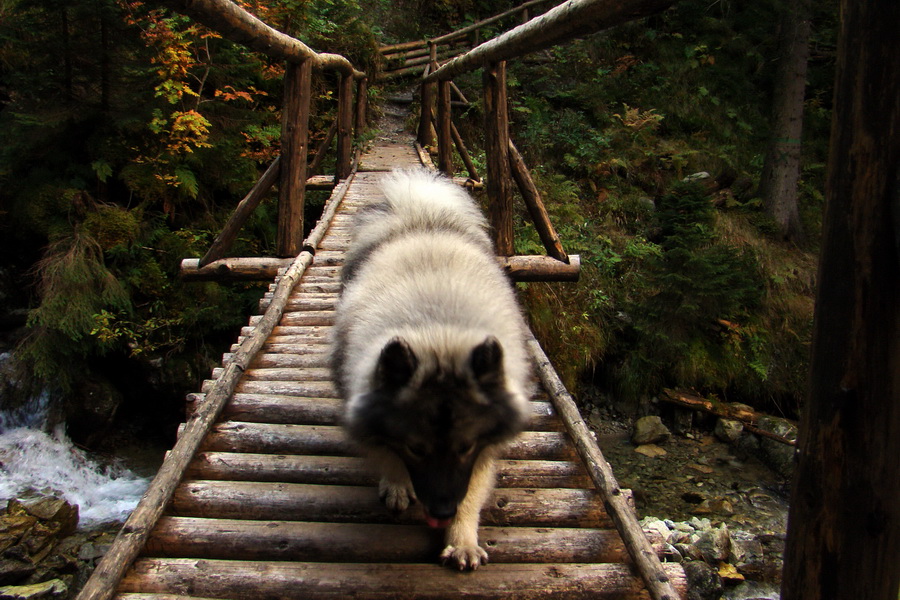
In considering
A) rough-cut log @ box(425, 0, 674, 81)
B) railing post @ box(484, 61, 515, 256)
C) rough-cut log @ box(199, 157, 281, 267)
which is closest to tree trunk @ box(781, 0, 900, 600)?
rough-cut log @ box(425, 0, 674, 81)

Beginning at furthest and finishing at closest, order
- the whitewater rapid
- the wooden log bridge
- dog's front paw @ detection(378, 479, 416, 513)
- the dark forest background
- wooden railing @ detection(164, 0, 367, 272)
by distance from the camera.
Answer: the dark forest background → the whitewater rapid → wooden railing @ detection(164, 0, 367, 272) → dog's front paw @ detection(378, 479, 416, 513) → the wooden log bridge

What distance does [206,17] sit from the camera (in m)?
3.68

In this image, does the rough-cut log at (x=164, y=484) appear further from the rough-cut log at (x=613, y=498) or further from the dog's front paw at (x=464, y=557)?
the rough-cut log at (x=613, y=498)

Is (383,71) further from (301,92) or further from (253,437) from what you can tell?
(253,437)

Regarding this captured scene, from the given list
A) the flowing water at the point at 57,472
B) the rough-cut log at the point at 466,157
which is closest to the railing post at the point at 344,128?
the rough-cut log at the point at 466,157

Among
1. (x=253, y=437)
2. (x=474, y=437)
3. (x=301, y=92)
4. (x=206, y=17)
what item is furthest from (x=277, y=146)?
(x=474, y=437)

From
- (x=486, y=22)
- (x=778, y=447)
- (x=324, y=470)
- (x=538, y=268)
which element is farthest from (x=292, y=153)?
(x=486, y=22)

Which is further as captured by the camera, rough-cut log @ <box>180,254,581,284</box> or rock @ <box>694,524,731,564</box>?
rock @ <box>694,524,731,564</box>

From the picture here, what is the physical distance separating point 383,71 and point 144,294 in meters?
10.3

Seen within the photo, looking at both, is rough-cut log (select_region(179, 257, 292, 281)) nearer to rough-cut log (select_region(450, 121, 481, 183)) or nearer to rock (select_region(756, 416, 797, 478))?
rough-cut log (select_region(450, 121, 481, 183))

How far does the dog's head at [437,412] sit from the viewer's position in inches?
77.3

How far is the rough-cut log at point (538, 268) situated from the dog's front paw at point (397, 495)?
276 cm

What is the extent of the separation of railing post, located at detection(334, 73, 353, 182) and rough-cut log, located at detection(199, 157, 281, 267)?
12.8 feet

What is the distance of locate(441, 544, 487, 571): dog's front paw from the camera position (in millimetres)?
2287
